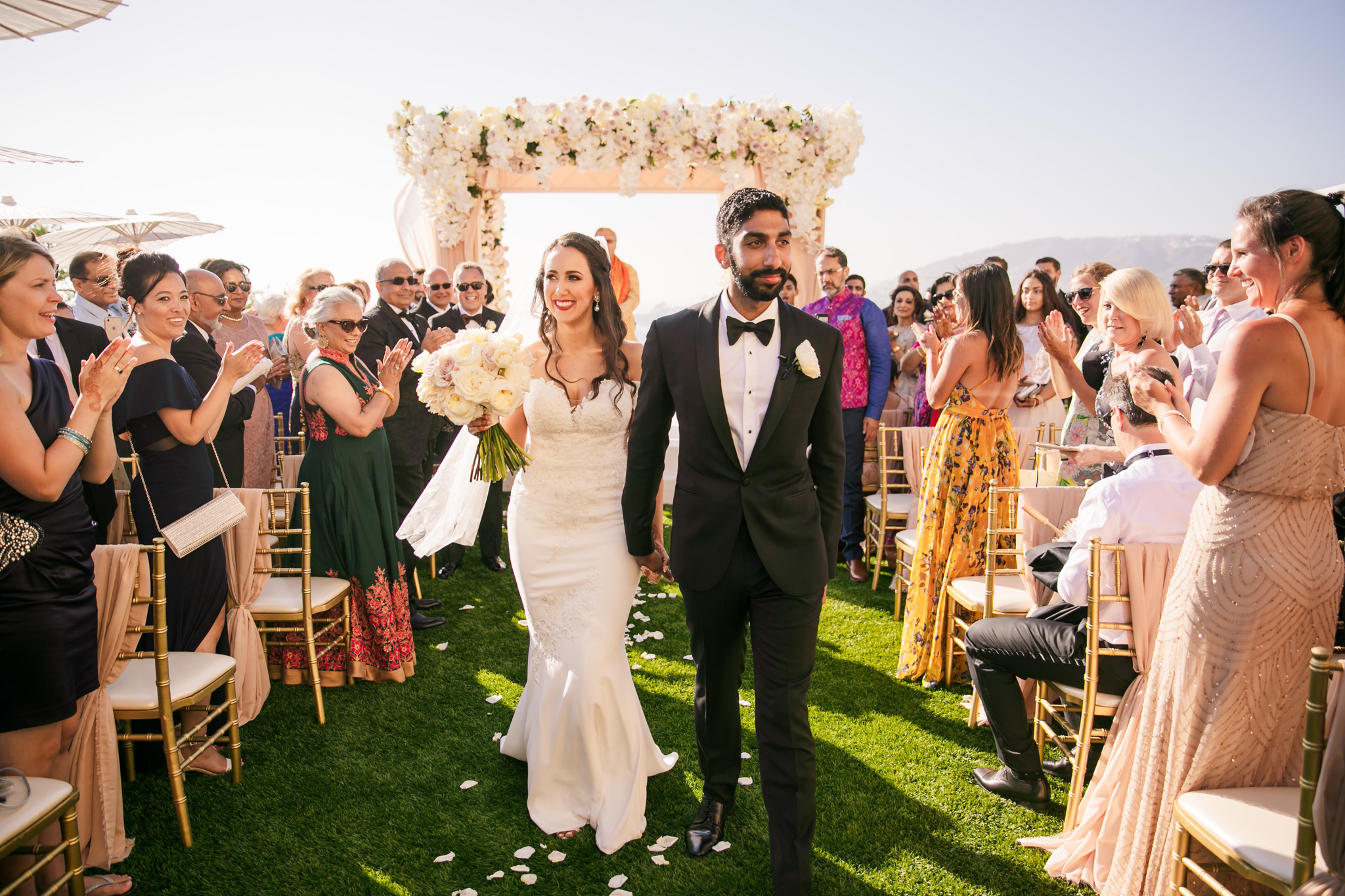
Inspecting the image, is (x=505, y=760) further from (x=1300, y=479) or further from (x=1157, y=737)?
(x=1300, y=479)

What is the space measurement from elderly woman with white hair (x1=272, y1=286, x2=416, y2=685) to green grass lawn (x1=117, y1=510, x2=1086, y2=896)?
0.70 ft

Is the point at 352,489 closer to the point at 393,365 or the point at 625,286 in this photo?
the point at 393,365

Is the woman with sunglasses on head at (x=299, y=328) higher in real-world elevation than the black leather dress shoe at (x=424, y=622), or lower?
higher

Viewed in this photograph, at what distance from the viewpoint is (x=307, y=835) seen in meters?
3.23

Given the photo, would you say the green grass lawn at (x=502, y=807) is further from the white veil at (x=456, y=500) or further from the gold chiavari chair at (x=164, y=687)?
the white veil at (x=456, y=500)

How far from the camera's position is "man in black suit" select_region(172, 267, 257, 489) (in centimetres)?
434

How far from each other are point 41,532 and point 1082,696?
3833 millimetres

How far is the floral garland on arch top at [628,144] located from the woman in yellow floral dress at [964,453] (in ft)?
17.4

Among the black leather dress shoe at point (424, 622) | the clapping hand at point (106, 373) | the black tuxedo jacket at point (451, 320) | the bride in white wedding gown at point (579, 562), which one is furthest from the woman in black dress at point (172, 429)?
the black tuxedo jacket at point (451, 320)

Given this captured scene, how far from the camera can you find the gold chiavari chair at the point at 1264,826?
1.89 m

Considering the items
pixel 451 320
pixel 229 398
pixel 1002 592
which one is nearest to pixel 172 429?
pixel 229 398

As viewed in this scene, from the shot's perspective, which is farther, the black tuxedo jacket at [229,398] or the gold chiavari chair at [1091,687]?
the black tuxedo jacket at [229,398]

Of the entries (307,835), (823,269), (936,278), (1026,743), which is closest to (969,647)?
(1026,743)

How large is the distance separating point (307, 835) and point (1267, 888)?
11.2 ft
